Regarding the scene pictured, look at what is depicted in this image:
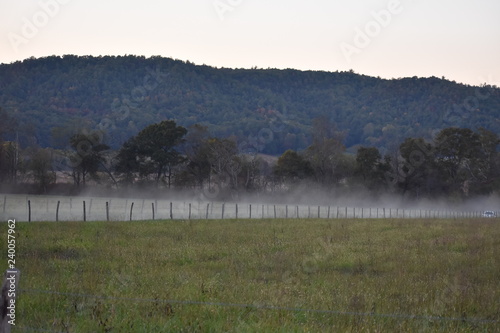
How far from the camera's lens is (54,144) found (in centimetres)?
12025

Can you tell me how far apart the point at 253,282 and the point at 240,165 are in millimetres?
89835

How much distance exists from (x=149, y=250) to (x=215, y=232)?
1011 centimetres

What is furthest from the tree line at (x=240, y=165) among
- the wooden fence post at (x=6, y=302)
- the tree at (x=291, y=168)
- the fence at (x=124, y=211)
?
the wooden fence post at (x=6, y=302)

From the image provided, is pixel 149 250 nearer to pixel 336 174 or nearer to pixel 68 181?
pixel 68 181

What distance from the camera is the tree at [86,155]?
96625 millimetres

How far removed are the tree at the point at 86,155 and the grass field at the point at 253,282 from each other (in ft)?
216

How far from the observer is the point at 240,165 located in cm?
10675

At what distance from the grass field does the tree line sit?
6891 centimetres

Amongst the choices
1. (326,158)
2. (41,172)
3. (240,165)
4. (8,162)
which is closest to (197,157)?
(240,165)

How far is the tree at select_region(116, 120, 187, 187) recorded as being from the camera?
10225cm

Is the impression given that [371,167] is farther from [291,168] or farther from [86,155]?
[86,155]

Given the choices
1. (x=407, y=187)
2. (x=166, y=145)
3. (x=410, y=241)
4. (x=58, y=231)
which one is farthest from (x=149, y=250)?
(x=407, y=187)

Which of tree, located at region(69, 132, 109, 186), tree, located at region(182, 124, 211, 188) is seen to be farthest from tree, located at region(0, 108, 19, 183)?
tree, located at region(182, 124, 211, 188)

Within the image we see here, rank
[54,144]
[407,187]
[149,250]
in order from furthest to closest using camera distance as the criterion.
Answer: [54,144] → [407,187] → [149,250]
